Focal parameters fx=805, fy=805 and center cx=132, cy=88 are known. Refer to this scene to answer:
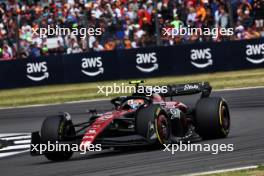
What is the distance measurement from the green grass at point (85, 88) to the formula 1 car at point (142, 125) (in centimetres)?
1006

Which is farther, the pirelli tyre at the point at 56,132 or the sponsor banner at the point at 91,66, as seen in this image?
the sponsor banner at the point at 91,66

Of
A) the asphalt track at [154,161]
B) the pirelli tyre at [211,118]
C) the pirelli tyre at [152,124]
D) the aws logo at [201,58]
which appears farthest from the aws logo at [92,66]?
the pirelli tyre at [152,124]

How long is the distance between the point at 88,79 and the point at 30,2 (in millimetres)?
4193

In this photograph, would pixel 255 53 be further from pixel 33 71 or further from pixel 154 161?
pixel 154 161

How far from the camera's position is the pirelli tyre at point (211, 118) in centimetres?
1306

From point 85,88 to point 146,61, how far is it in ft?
7.08

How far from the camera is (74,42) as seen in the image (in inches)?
1043

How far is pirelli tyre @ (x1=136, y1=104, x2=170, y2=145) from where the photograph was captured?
11.9 metres

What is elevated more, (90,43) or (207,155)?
(90,43)

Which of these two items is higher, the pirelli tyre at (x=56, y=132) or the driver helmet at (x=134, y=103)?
the driver helmet at (x=134, y=103)

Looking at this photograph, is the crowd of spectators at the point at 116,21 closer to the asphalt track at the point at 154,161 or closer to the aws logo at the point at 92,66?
the aws logo at the point at 92,66

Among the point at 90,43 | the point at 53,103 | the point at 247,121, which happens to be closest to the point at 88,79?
the point at 90,43

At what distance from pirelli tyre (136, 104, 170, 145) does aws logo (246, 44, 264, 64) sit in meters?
12.8

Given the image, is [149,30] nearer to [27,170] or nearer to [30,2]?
[30,2]
